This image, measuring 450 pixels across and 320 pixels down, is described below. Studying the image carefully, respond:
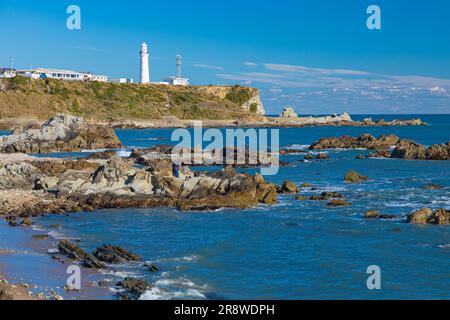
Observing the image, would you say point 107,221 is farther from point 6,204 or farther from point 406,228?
point 406,228

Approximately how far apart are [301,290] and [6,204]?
20.6m

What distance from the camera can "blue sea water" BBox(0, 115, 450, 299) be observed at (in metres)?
19.4

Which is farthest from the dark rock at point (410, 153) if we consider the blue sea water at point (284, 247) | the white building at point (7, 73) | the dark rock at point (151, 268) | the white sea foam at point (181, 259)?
the white building at point (7, 73)

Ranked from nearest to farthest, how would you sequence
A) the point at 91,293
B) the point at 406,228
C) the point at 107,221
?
1. the point at 91,293
2. the point at 406,228
3. the point at 107,221

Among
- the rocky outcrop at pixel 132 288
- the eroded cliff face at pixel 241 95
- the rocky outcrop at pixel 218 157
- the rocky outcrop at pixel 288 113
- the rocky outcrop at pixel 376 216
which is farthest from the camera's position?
the rocky outcrop at pixel 288 113

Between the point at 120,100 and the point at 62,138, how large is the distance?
2818 inches

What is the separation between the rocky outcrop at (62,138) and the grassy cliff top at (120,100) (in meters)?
48.2

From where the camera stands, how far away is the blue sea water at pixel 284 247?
19.4m

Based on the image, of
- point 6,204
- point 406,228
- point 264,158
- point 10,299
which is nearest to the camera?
point 10,299

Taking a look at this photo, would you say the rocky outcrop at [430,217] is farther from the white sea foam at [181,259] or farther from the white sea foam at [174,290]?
the white sea foam at [174,290]

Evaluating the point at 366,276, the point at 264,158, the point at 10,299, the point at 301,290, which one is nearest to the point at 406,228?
the point at 366,276

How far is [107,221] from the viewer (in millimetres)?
Result: 31375

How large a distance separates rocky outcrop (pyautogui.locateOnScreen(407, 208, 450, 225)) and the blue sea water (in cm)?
67

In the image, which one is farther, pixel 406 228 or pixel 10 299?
pixel 406 228
